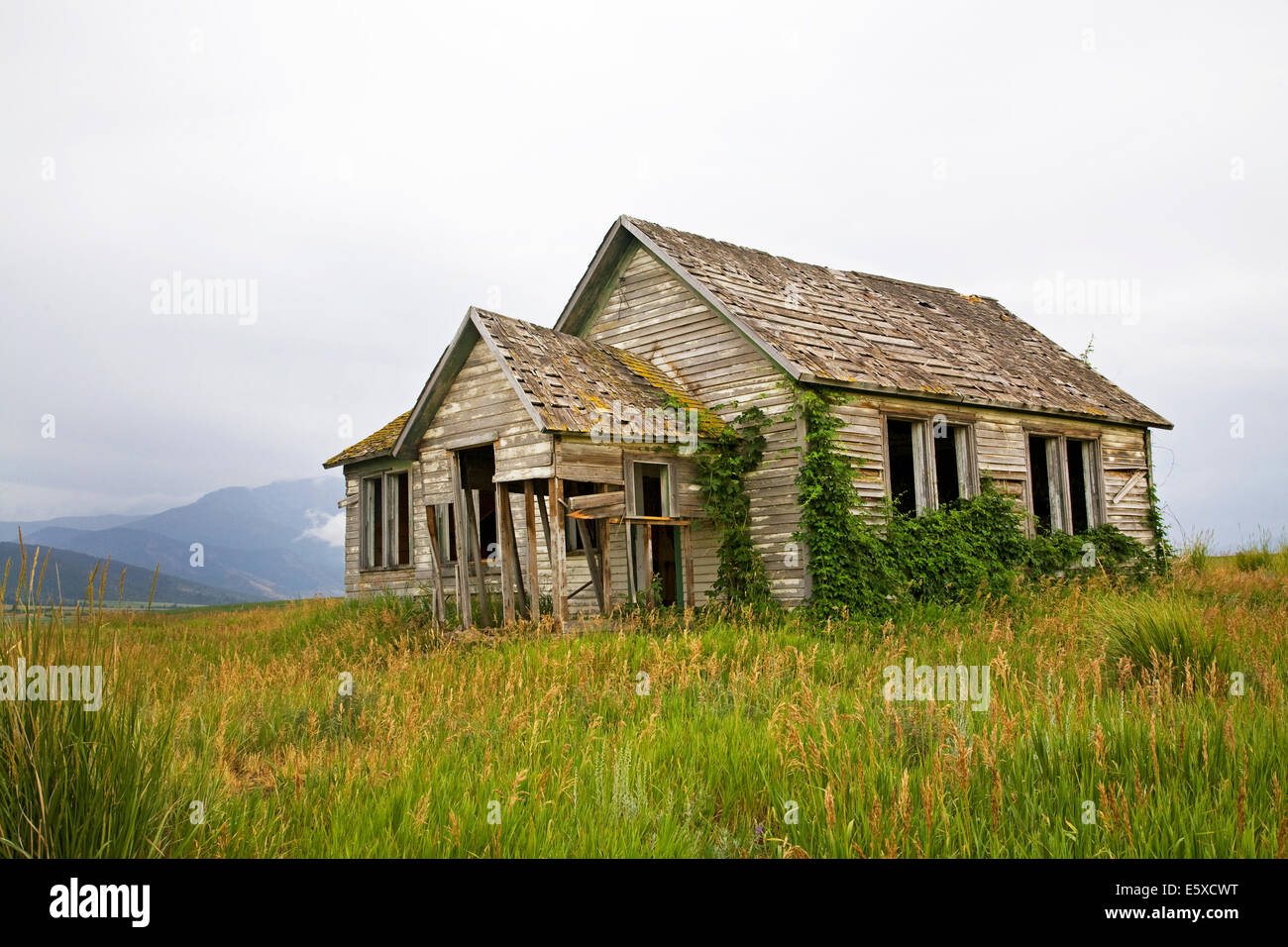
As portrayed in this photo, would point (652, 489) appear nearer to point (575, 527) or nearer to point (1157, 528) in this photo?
point (575, 527)

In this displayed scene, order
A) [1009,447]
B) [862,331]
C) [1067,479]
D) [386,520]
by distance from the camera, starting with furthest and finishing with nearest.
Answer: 1. [386,520]
2. [1067,479]
3. [862,331]
4. [1009,447]

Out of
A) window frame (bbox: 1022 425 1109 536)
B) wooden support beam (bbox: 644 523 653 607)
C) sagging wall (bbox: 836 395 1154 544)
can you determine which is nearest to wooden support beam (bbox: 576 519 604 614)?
wooden support beam (bbox: 644 523 653 607)

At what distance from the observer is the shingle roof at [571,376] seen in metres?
11.8

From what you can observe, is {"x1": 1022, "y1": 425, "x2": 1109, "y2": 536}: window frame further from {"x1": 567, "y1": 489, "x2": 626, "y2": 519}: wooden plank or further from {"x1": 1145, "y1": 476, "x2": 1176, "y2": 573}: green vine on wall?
{"x1": 567, "y1": 489, "x2": 626, "y2": 519}: wooden plank

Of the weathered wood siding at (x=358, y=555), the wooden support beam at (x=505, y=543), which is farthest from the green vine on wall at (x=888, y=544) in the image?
Answer: the weathered wood siding at (x=358, y=555)

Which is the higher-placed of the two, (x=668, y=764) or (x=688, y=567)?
(x=688, y=567)

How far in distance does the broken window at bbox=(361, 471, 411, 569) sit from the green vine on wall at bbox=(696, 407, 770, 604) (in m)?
8.67

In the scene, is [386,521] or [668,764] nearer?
[668,764]

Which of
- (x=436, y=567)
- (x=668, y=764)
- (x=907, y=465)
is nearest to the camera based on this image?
(x=668, y=764)

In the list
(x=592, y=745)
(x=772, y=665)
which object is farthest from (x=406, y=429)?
(x=592, y=745)

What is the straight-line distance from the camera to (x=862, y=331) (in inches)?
627

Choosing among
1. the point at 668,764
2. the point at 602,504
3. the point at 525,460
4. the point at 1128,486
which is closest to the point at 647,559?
the point at 602,504

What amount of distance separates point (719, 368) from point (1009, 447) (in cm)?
549
